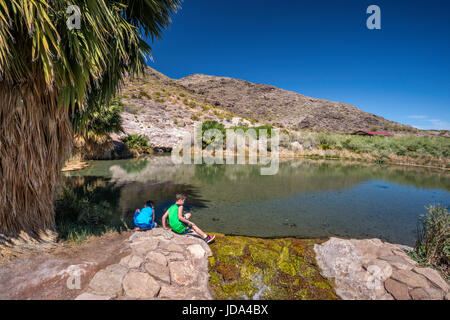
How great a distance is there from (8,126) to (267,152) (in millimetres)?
24013

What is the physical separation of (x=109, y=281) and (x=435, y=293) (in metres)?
4.56

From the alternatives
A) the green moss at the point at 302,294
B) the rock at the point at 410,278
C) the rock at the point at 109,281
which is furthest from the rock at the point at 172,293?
the rock at the point at 410,278

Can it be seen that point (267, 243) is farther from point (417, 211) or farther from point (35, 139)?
point (417, 211)

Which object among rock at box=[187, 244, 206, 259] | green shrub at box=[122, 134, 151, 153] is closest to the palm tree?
rock at box=[187, 244, 206, 259]

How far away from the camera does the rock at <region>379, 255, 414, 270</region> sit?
346 centimetres

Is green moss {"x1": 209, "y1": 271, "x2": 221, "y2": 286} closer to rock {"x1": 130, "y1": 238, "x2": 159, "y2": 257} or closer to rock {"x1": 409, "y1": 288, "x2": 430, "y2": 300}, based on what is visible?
rock {"x1": 130, "y1": 238, "x2": 159, "y2": 257}

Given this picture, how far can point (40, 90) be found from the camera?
10.6 ft

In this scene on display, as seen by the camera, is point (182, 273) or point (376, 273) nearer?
point (182, 273)

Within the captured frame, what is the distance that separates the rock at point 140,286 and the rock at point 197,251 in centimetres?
89

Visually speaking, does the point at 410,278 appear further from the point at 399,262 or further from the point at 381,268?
the point at 399,262

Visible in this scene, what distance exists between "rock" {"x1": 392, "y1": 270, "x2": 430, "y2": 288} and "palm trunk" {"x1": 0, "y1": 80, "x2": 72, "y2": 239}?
6195 mm

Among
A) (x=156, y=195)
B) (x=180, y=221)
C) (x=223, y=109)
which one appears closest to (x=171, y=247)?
(x=180, y=221)
